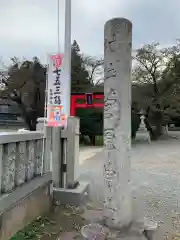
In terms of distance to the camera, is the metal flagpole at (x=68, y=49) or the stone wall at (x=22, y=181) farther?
the metal flagpole at (x=68, y=49)

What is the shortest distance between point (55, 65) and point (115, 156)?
1898 millimetres

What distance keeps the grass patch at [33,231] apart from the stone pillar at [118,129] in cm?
84

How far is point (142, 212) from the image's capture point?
426 cm

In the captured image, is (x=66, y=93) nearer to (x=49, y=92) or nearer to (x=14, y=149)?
(x=49, y=92)

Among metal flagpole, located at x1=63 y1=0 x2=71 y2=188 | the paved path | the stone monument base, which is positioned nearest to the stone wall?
metal flagpole, located at x1=63 y1=0 x2=71 y2=188

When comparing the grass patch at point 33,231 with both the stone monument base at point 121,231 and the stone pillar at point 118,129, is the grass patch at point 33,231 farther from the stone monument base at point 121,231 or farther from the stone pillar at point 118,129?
the stone pillar at point 118,129

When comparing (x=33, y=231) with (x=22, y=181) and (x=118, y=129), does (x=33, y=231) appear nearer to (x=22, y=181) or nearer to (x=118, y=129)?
(x=22, y=181)

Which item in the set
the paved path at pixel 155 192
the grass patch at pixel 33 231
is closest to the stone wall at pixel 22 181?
the grass patch at pixel 33 231

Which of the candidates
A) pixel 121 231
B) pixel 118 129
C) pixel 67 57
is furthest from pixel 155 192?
pixel 67 57

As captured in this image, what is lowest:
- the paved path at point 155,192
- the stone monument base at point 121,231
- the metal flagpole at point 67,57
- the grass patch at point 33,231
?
the paved path at point 155,192

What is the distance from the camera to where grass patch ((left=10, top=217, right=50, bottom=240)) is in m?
3.07

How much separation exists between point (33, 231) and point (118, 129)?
165 centimetres

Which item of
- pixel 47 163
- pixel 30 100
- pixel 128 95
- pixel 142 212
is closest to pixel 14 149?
pixel 47 163

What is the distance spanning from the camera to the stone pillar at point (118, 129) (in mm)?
3443
